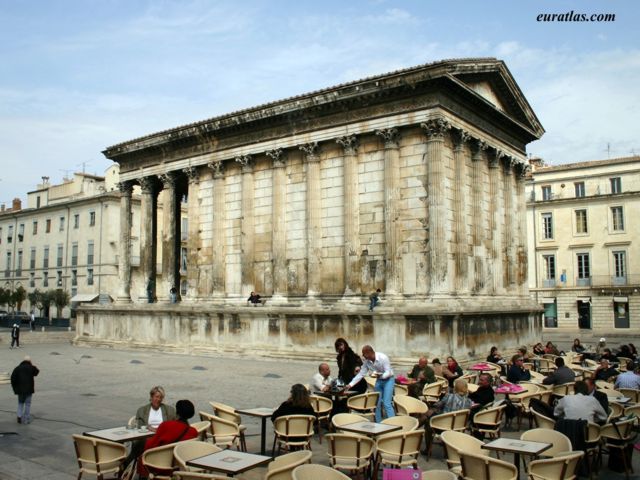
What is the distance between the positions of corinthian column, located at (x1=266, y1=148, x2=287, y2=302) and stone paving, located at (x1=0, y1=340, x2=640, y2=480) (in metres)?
3.46

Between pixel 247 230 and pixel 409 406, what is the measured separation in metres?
19.4

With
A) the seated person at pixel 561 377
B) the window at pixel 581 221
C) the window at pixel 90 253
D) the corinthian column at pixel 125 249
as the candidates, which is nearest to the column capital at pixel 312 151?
the corinthian column at pixel 125 249

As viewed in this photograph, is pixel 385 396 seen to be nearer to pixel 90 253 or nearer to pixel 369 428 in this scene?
pixel 369 428

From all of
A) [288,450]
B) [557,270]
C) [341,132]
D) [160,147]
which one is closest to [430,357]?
[341,132]

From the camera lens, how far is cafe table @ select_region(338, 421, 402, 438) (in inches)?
350

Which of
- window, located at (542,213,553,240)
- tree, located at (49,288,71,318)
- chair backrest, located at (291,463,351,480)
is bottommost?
chair backrest, located at (291,463,351,480)

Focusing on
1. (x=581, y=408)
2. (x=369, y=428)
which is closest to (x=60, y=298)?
(x=369, y=428)

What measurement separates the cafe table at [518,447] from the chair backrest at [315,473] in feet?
8.00

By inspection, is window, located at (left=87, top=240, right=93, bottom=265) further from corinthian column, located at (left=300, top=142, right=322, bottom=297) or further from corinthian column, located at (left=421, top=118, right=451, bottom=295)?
corinthian column, located at (left=421, top=118, right=451, bottom=295)

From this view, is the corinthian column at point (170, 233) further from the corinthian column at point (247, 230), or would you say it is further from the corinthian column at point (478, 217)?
the corinthian column at point (478, 217)

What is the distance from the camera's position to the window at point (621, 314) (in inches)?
1893

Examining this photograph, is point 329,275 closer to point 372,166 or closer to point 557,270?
point 372,166

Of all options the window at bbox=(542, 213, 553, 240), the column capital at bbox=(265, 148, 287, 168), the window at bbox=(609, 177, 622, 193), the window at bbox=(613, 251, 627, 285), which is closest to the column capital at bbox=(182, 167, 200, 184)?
the column capital at bbox=(265, 148, 287, 168)

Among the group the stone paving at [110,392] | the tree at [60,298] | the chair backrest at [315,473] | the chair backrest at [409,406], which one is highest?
the tree at [60,298]
